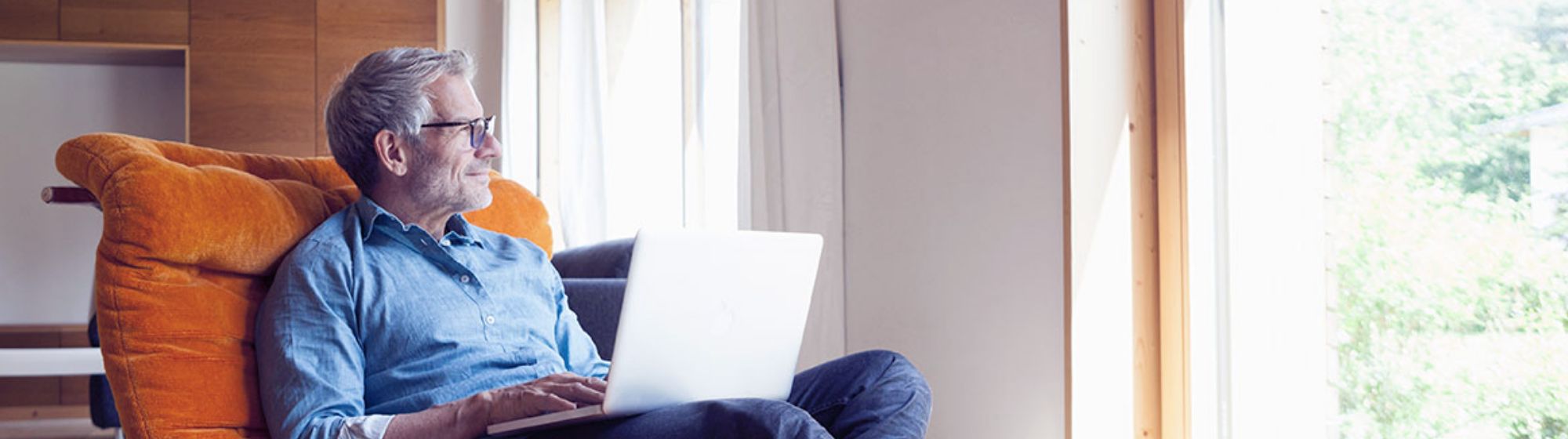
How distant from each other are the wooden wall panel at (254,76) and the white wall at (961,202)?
3566 mm

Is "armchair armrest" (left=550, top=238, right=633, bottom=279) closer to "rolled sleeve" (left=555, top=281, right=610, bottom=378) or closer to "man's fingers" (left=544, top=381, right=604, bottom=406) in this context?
"rolled sleeve" (left=555, top=281, right=610, bottom=378)

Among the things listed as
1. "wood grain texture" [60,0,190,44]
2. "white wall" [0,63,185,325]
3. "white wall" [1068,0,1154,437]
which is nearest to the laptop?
"white wall" [1068,0,1154,437]

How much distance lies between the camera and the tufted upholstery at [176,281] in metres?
1.63

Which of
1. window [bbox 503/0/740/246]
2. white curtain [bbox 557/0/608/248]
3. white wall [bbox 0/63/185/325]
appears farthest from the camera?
white wall [bbox 0/63/185/325]

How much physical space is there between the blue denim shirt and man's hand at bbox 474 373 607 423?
0.51ft

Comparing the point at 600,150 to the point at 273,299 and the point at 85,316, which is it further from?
the point at 85,316

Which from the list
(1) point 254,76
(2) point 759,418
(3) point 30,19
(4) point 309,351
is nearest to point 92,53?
(3) point 30,19

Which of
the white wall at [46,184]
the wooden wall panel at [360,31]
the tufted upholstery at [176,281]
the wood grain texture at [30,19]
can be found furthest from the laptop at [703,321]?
the white wall at [46,184]

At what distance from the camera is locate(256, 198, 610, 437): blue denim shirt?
160cm

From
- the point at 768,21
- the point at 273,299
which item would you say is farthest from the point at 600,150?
the point at 273,299

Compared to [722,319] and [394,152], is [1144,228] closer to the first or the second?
[722,319]

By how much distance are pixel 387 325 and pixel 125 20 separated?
4.63 meters

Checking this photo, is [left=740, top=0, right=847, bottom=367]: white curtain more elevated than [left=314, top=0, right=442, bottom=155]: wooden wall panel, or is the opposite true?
[left=314, top=0, right=442, bottom=155]: wooden wall panel

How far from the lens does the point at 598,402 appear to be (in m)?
1.53
